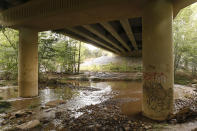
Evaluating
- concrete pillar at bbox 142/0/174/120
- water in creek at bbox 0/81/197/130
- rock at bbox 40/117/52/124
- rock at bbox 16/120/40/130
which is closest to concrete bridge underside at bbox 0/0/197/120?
concrete pillar at bbox 142/0/174/120

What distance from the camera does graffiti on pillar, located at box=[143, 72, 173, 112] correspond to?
3.98m

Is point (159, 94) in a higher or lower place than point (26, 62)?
lower

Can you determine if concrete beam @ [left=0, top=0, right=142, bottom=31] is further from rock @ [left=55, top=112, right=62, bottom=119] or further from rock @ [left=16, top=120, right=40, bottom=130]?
rock @ [left=16, top=120, right=40, bottom=130]

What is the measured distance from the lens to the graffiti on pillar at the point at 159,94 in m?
3.98

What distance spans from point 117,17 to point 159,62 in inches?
126

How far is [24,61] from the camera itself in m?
6.84

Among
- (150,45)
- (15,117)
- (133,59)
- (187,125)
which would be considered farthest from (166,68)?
(133,59)

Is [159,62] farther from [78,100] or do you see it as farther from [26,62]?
[26,62]

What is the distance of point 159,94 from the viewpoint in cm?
398

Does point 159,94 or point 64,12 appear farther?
point 64,12

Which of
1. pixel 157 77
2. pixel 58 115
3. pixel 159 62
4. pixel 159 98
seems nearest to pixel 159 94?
pixel 159 98

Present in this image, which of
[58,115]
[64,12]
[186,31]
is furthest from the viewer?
[186,31]

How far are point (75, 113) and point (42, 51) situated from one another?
796cm

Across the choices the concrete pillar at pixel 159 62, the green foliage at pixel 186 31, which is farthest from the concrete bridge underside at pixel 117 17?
the green foliage at pixel 186 31
